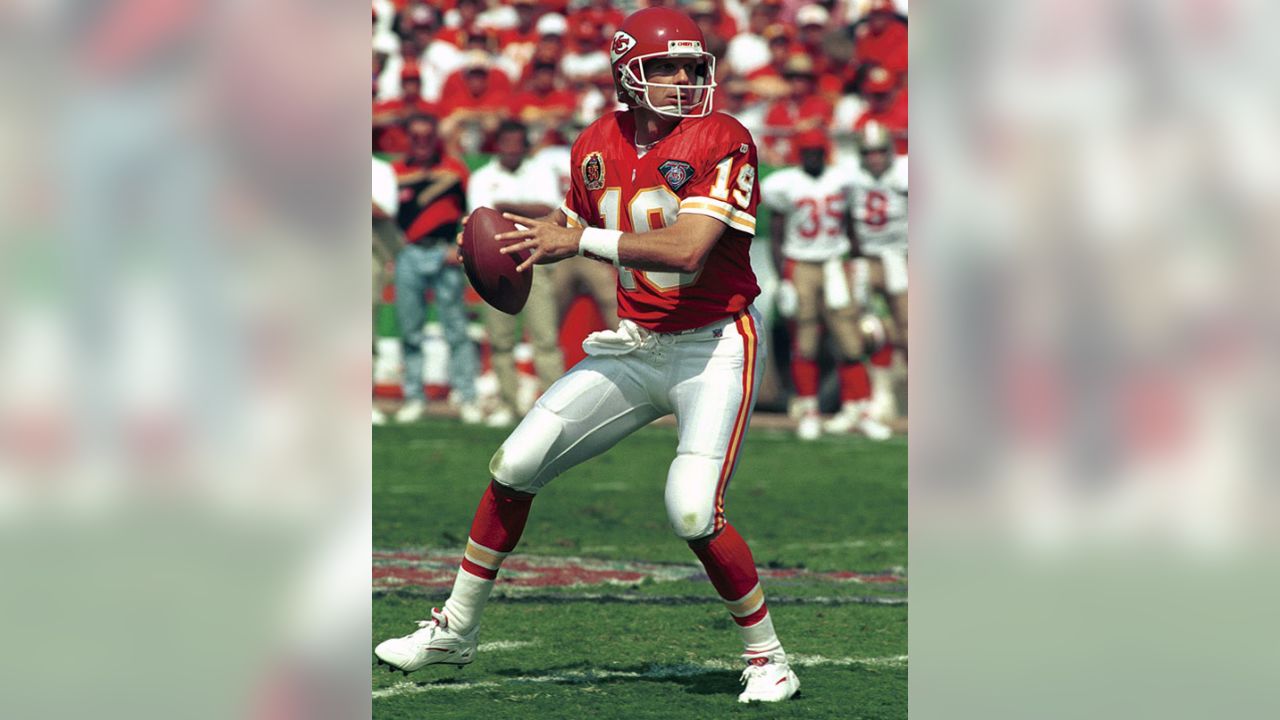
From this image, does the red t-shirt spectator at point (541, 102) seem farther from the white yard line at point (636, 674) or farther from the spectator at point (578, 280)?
the white yard line at point (636, 674)

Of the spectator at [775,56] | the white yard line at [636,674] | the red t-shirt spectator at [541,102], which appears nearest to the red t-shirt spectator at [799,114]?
the spectator at [775,56]

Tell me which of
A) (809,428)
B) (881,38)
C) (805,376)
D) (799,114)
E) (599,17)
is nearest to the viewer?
(809,428)

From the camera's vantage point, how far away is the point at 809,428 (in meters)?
12.0

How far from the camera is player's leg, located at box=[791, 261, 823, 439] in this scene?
12.3 meters

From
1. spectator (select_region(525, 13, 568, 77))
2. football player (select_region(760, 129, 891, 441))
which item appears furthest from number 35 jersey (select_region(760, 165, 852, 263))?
spectator (select_region(525, 13, 568, 77))

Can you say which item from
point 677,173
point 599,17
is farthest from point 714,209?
point 599,17

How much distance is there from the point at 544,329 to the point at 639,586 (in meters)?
5.62

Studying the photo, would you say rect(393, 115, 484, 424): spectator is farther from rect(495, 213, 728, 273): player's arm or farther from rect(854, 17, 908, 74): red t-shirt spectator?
rect(495, 213, 728, 273): player's arm

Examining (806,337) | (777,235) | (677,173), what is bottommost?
(806,337)

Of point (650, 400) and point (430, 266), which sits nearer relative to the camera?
point (650, 400)

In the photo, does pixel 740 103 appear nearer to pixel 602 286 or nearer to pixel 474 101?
pixel 474 101

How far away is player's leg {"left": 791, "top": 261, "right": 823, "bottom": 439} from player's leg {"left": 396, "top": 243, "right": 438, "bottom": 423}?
8.86ft
